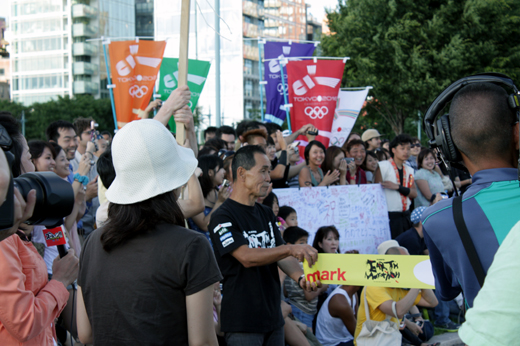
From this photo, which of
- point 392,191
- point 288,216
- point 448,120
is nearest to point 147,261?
point 448,120

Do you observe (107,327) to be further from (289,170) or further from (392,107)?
(392,107)

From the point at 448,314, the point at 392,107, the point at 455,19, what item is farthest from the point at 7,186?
the point at 392,107

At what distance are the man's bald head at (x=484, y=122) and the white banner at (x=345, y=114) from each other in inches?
309

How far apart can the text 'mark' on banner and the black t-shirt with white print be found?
5764 mm

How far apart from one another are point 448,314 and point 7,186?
22.2 feet

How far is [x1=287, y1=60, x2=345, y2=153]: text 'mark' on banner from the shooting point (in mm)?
9258

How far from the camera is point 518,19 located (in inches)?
839

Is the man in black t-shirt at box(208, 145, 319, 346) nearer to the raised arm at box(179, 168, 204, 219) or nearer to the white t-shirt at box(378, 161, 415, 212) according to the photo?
the raised arm at box(179, 168, 204, 219)

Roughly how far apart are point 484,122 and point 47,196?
1535mm

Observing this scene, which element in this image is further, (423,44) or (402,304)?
(423,44)

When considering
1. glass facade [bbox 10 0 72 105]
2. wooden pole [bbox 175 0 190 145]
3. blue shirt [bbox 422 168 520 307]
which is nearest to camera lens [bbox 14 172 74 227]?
blue shirt [bbox 422 168 520 307]

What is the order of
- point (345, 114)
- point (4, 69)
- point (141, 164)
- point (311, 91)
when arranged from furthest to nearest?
point (4, 69), point (345, 114), point (311, 91), point (141, 164)

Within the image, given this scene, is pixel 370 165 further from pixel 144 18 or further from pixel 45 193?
pixel 144 18

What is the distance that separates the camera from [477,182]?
1834 millimetres
